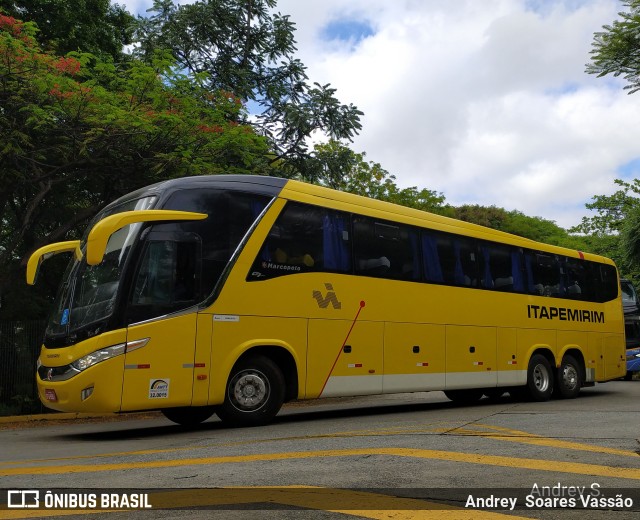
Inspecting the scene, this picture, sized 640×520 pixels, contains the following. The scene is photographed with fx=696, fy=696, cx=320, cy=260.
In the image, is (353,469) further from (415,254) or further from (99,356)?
(415,254)

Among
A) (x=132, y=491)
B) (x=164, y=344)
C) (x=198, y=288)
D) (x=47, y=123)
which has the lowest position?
(x=132, y=491)

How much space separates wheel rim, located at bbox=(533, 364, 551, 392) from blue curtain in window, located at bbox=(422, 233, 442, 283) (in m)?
4.12

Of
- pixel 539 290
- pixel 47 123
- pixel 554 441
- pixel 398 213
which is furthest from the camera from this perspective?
pixel 539 290

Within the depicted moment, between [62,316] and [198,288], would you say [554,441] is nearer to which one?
[198,288]

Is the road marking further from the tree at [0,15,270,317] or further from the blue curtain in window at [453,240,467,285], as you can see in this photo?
the tree at [0,15,270,317]

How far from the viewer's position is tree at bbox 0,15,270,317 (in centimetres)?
1435

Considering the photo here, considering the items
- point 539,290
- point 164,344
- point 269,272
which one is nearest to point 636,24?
point 539,290

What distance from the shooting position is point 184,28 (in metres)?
22.4

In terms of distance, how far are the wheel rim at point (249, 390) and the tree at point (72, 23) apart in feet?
40.4

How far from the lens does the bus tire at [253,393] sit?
1019 centimetres

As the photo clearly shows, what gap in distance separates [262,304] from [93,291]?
2.43 m

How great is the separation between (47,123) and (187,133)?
3156 millimetres

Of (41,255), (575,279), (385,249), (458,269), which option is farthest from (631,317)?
(41,255)

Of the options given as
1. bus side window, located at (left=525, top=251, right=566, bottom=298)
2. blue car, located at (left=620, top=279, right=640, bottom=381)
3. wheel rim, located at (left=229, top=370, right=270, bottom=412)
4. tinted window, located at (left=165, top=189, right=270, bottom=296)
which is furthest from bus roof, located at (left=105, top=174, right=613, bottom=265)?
blue car, located at (left=620, top=279, right=640, bottom=381)
